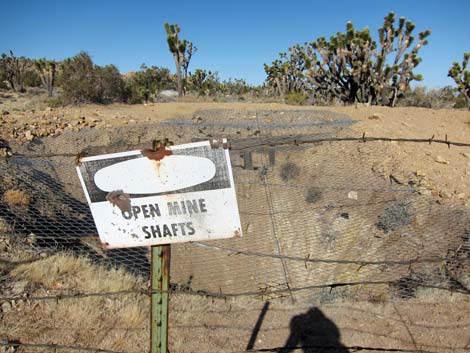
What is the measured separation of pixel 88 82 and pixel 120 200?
1396 cm

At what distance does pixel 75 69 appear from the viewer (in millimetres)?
14656

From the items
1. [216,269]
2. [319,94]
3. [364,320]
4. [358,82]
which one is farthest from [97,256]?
[319,94]

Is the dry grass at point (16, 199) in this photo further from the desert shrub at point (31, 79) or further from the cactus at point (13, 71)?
the desert shrub at point (31, 79)

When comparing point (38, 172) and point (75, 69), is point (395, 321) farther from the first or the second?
point (75, 69)

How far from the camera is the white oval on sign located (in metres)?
1.63

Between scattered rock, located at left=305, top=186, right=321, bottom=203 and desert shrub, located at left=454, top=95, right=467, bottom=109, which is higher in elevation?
scattered rock, located at left=305, top=186, right=321, bottom=203

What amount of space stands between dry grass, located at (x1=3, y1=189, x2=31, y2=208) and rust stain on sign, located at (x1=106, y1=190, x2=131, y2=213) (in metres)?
4.79

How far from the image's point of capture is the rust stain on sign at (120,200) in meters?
1.71

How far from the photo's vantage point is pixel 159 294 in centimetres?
174

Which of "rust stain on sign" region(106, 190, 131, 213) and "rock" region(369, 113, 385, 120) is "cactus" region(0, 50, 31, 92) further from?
"rust stain on sign" region(106, 190, 131, 213)

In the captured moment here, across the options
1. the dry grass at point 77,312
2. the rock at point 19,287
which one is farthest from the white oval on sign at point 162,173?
the rock at point 19,287

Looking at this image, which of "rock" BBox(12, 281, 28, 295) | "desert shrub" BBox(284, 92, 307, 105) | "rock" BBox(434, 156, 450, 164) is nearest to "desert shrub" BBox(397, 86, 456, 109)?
"desert shrub" BBox(284, 92, 307, 105)

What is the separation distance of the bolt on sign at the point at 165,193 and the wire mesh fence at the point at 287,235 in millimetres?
2053

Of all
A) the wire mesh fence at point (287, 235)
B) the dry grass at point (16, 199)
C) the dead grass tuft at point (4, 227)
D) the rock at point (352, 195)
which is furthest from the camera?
the rock at point (352, 195)
